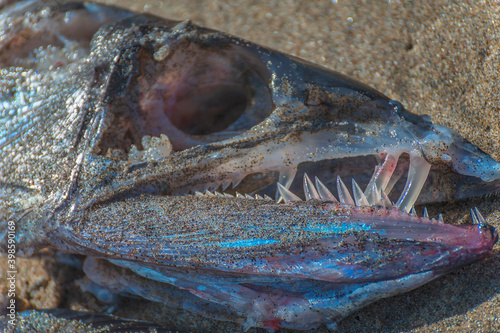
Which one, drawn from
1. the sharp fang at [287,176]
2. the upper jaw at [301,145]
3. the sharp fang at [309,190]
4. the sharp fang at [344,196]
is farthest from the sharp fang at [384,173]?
the sharp fang at [287,176]

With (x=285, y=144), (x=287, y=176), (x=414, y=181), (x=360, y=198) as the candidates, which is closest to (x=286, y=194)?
(x=287, y=176)

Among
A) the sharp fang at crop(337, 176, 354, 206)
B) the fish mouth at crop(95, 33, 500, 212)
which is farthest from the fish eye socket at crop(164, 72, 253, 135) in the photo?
the sharp fang at crop(337, 176, 354, 206)

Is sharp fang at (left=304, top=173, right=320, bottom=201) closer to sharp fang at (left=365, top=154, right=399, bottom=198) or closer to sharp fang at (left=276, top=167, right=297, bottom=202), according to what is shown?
sharp fang at (left=276, top=167, right=297, bottom=202)

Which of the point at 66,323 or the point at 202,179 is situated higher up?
the point at 202,179

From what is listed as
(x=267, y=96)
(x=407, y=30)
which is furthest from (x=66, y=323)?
(x=407, y=30)

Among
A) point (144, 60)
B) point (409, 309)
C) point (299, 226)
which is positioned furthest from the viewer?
point (144, 60)

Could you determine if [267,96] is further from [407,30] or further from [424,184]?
[407,30]
